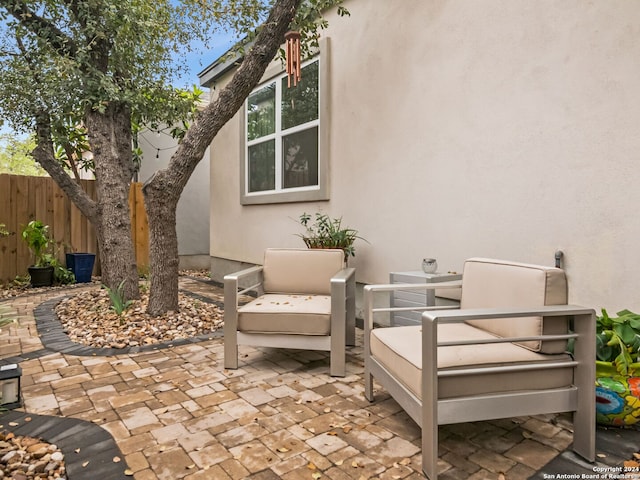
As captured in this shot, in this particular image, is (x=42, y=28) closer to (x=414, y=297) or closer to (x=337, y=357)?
(x=337, y=357)

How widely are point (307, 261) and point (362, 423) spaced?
168 centimetres

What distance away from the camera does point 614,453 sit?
1.84m

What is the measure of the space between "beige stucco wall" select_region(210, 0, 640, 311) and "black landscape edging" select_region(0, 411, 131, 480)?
9.26 feet

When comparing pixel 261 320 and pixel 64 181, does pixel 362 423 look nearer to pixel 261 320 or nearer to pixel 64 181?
pixel 261 320

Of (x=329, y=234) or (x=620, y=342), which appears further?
(x=329, y=234)

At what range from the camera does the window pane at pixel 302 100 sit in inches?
197

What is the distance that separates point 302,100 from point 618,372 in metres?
4.44

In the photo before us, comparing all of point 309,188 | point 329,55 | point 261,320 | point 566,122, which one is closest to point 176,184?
point 309,188

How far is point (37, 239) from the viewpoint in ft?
21.2

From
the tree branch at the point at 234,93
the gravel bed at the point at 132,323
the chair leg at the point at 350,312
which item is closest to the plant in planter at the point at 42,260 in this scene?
the gravel bed at the point at 132,323

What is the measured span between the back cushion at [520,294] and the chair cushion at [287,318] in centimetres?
104

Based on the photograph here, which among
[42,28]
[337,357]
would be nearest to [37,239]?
[42,28]

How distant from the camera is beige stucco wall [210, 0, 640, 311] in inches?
96.6

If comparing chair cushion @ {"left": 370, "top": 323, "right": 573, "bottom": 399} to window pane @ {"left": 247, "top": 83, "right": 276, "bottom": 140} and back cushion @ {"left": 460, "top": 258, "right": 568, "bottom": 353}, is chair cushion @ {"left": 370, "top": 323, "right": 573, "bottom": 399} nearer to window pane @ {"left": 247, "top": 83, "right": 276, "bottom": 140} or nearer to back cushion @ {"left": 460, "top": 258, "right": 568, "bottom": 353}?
back cushion @ {"left": 460, "top": 258, "right": 568, "bottom": 353}
